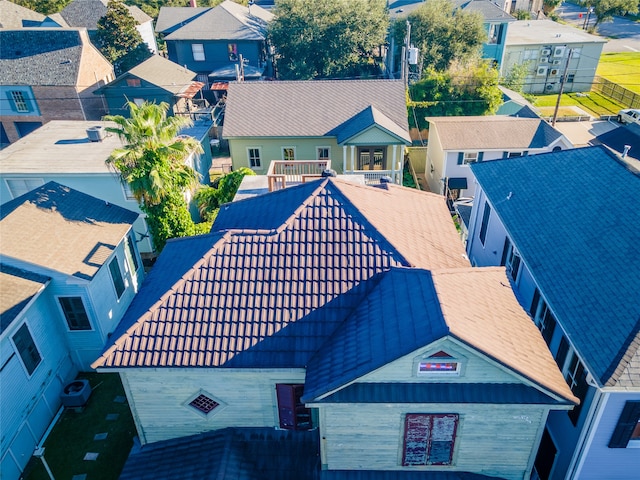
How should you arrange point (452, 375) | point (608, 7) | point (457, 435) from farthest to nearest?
point (608, 7) → point (457, 435) → point (452, 375)

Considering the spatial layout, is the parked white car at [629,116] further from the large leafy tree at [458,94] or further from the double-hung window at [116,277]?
the double-hung window at [116,277]

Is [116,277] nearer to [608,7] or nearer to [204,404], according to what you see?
[204,404]

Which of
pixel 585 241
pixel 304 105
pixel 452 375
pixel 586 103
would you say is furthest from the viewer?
pixel 586 103

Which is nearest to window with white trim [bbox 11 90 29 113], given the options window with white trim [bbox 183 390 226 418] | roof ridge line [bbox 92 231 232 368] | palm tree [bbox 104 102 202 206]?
palm tree [bbox 104 102 202 206]

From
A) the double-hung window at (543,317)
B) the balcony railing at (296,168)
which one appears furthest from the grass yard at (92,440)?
the double-hung window at (543,317)

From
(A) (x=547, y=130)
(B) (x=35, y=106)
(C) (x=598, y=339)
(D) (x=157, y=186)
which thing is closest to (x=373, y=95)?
(A) (x=547, y=130)

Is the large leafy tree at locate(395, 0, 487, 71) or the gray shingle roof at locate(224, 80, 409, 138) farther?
the large leafy tree at locate(395, 0, 487, 71)

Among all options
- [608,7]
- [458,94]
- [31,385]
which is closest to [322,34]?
[458,94]

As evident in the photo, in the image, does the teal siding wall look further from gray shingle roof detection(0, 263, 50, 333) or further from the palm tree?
the palm tree
